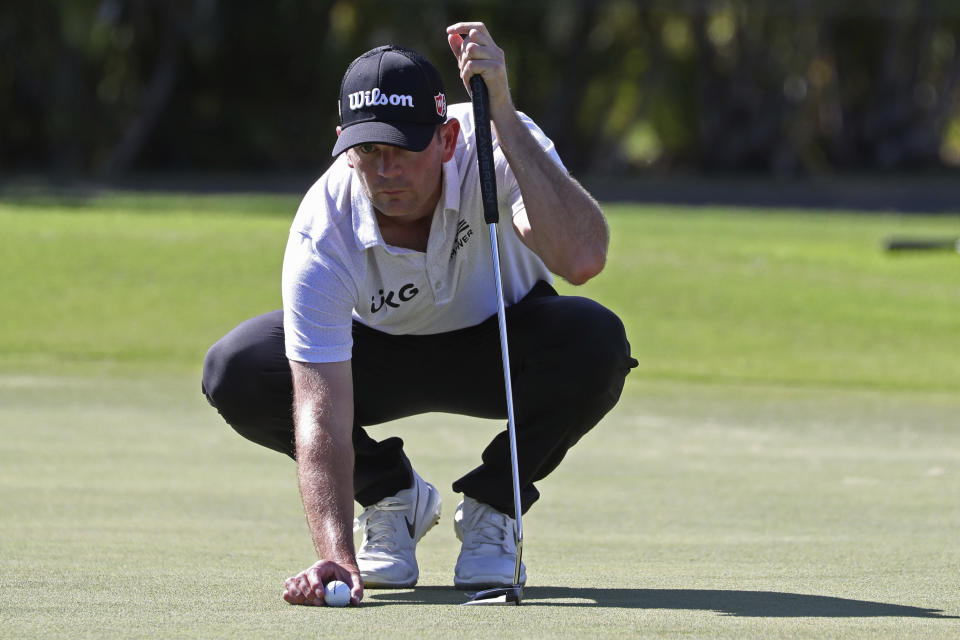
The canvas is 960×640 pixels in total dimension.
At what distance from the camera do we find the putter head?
3729 mm

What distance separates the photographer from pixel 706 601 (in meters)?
3.74

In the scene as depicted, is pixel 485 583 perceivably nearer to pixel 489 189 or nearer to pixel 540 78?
pixel 489 189

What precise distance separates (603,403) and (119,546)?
138 cm

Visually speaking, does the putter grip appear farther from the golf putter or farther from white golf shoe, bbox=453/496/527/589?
white golf shoe, bbox=453/496/527/589

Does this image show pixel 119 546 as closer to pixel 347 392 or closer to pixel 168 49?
pixel 347 392

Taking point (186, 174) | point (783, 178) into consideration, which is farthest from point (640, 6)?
point (186, 174)

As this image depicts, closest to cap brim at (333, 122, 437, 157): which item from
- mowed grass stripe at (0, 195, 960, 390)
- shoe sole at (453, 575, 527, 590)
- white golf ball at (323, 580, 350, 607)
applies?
white golf ball at (323, 580, 350, 607)

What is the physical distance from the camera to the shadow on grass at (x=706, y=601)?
3.60m

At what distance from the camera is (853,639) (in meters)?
3.27

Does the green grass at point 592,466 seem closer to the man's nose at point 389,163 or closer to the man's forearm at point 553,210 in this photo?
the man's forearm at point 553,210

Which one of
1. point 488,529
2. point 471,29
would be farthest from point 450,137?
point 488,529

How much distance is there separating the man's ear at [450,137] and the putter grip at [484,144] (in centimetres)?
9

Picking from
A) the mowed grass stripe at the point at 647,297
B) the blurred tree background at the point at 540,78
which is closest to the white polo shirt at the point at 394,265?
the mowed grass stripe at the point at 647,297

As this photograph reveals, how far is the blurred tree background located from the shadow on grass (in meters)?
22.7
